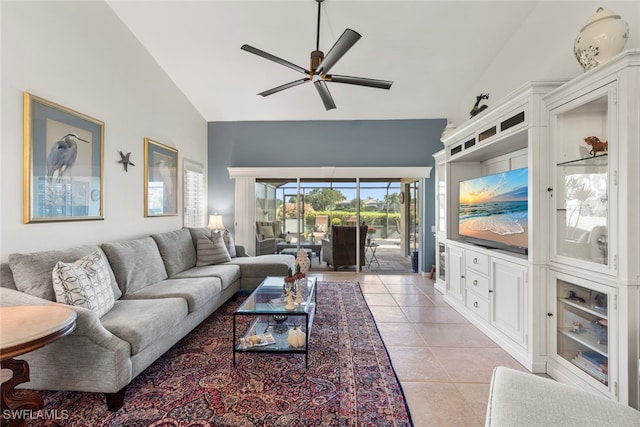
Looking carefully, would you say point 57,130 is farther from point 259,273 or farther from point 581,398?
point 581,398

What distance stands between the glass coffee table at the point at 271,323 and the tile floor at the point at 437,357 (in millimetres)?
822

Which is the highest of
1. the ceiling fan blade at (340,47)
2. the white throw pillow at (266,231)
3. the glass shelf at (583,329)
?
the ceiling fan blade at (340,47)

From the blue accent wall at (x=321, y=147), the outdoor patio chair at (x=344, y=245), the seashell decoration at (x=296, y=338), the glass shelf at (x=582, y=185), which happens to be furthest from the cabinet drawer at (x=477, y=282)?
the outdoor patio chair at (x=344, y=245)

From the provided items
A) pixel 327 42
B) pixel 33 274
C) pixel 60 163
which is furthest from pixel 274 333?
pixel 327 42

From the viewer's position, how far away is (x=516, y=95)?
237 centimetres

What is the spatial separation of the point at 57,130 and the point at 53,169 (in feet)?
1.14

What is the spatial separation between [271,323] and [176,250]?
1740 mm

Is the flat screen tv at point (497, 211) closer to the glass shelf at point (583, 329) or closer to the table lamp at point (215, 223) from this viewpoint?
the glass shelf at point (583, 329)

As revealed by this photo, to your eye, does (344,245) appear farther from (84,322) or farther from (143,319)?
(84,322)

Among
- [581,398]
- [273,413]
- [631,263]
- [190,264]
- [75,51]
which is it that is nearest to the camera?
[581,398]

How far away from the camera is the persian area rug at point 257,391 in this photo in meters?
1.65

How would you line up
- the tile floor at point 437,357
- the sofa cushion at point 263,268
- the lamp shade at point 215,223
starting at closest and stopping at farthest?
1. the tile floor at point 437,357
2. the sofa cushion at point 263,268
3. the lamp shade at point 215,223

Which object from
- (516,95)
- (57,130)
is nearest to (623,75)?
(516,95)

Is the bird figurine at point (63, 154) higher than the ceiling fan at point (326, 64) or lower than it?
lower
